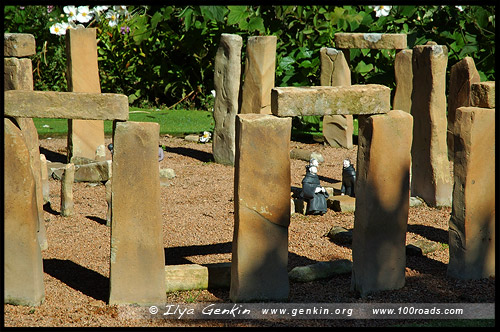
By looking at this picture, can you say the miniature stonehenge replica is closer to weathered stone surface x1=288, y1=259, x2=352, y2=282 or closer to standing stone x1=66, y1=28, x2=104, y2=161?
weathered stone surface x1=288, y1=259, x2=352, y2=282

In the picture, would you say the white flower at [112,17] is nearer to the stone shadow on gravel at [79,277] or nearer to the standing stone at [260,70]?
the standing stone at [260,70]

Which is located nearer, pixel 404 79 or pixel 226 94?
pixel 404 79

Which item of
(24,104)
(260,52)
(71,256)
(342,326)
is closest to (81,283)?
(71,256)

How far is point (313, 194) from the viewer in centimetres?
732

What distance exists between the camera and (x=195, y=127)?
500 inches

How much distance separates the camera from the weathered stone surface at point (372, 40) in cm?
973

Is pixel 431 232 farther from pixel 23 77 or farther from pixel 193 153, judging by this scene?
pixel 193 153

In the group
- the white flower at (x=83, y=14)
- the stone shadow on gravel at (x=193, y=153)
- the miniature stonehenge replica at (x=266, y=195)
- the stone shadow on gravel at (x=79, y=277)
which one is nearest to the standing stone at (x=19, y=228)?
the miniature stonehenge replica at (x=266, y=195)

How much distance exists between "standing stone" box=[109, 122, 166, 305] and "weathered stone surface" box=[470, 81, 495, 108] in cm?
237

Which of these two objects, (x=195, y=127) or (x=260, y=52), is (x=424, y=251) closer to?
(x=260, y=52)

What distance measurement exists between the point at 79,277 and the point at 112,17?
30.7ft

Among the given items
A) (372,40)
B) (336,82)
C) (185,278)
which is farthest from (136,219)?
(336,82)

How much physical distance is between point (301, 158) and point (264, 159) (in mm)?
5584

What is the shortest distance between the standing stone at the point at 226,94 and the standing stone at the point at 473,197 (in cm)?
485
